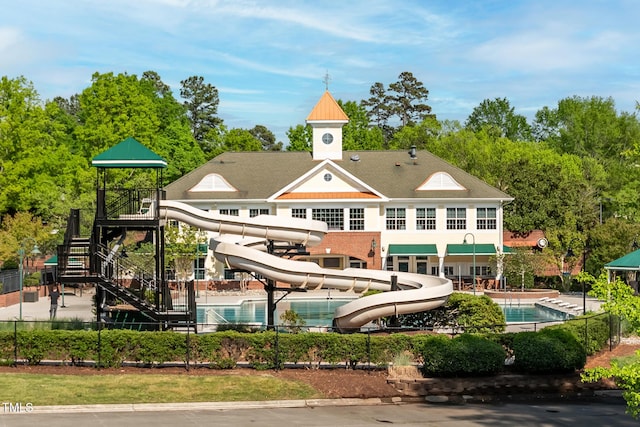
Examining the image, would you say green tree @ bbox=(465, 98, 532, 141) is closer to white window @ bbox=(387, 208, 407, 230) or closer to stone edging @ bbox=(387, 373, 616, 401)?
white window @ bbox=(387, 208, 407, 230)

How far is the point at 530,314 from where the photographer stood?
42.9 meters

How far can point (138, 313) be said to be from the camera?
1220 inches

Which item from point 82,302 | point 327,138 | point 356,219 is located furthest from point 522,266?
point 82,302

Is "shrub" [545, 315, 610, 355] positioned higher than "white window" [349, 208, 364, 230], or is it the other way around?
"white window" [349, 208, 364, 230]

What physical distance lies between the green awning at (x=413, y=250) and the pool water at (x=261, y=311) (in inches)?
290

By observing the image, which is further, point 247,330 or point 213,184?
point 213,184

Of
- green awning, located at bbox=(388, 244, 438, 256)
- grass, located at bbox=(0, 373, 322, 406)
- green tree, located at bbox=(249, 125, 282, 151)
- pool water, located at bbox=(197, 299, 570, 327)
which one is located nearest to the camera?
grass, located at bbox=(0, 373, 322, 406)

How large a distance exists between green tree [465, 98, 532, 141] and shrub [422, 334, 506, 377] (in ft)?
273

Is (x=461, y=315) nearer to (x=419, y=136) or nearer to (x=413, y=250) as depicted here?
(x=413, y=250)

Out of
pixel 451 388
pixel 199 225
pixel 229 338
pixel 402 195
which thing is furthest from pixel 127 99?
pixel 451 388

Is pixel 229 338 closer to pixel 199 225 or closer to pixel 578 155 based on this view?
pixel 199 225

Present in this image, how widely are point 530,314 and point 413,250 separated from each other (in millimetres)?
13550

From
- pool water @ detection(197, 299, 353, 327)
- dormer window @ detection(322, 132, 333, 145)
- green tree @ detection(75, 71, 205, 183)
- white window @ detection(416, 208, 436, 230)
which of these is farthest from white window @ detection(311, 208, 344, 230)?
green tree @ detection(75, 71, 205, 183)

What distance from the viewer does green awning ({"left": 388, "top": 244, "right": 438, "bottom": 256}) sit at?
55156 mm
